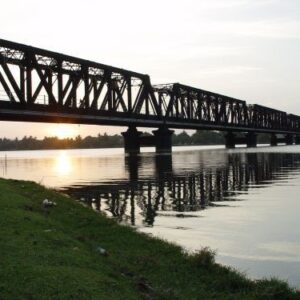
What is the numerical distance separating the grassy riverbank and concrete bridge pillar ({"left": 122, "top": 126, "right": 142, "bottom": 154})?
308 ft

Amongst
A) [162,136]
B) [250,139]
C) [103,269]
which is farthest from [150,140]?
[103,269]

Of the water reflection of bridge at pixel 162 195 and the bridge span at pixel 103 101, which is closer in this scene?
the water reflection of bridge at pixel 162 195

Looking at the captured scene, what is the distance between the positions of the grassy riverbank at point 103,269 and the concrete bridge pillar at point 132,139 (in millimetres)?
93844

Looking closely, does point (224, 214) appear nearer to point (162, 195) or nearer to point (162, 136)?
point (162, 195)

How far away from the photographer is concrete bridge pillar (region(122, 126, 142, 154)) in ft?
356

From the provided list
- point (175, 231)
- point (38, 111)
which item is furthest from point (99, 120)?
point (175, 231)


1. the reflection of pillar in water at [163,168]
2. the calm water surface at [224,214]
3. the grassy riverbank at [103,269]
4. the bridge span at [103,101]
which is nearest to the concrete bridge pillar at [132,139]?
the bridge span at [103,101]

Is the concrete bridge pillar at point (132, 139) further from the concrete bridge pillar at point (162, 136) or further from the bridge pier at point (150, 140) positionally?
the concrete bridge pillar at point (162, 136)

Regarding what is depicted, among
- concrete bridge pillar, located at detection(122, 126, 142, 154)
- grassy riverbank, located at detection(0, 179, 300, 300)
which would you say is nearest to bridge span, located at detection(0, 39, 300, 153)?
concrete bridge pillar, located at detection(122, 126, 142, 154)

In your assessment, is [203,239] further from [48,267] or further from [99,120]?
[99,120]

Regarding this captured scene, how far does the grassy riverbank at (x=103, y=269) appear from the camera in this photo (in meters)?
8.38

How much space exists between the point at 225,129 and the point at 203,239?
13855 centimetres

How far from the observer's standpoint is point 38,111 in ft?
215

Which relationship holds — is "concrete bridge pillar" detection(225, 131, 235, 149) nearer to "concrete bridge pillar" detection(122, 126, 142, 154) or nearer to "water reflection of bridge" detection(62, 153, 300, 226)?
"concrete bridge pillar" detection(122, 126, 142, 154)
